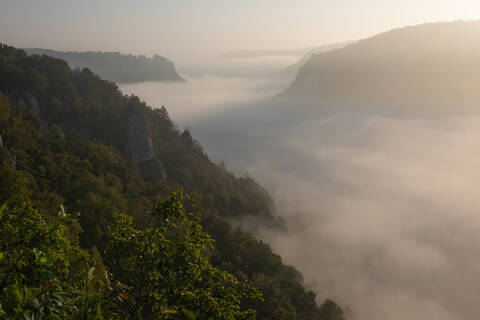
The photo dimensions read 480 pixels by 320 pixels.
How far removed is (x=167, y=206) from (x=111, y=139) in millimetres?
113497

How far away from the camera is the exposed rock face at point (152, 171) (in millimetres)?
104375

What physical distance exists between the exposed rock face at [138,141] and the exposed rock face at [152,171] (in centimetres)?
267

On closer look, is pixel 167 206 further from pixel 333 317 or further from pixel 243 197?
pixel 243 197

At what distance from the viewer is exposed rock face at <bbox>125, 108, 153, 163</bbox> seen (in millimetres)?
108062

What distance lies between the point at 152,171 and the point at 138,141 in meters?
13.0

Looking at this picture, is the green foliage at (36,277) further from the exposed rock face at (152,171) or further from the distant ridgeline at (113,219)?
the exposed rock face at (152,171)

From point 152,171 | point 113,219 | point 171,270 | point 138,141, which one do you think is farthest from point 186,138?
point 171,270

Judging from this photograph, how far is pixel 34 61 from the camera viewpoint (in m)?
111

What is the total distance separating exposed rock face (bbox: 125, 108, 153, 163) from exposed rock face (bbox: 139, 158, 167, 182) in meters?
2.67

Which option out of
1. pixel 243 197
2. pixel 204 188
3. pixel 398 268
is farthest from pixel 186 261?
pixel 398 268

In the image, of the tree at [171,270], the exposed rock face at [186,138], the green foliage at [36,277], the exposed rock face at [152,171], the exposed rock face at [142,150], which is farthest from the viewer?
the exposed rock face at [186,138]

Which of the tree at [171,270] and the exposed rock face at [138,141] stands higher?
the tree at [171,270]

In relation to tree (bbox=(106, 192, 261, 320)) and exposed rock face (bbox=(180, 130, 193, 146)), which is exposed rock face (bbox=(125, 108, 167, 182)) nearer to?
exposed rock face (bbox=(180, 130, 193, 146))

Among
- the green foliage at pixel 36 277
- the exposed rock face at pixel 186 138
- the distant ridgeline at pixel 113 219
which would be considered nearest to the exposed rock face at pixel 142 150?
the distant ridgeline at pixel 113 219
